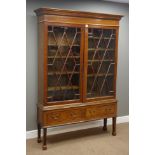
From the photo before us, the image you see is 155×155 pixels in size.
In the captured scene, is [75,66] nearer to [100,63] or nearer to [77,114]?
[100,63]

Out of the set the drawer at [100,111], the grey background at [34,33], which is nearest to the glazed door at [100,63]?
the drawer at [100,111]

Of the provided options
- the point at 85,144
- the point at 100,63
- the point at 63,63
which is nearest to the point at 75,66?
the point at 63,63

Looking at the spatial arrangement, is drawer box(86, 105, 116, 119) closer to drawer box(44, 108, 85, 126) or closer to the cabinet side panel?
drawer box(44, 108, 85, 126)

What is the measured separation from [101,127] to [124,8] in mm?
2375

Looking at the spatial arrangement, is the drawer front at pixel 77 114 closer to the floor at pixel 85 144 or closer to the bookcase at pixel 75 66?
the bookcase at pixel 75 66

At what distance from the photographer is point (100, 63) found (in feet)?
12.8

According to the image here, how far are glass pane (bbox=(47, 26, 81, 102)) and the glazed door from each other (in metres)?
0.19

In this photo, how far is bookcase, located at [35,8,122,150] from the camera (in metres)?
3.39

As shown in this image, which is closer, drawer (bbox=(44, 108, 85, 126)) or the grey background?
drawer (bbox=(44, 108, 85, 126))

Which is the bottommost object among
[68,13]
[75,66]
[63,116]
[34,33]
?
[63,116]

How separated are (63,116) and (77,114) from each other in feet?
0.83

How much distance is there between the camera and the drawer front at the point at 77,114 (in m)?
3.41

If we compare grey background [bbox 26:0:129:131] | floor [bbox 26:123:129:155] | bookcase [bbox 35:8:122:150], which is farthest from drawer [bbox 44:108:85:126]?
grey background [bbox 26:0:129:131]
